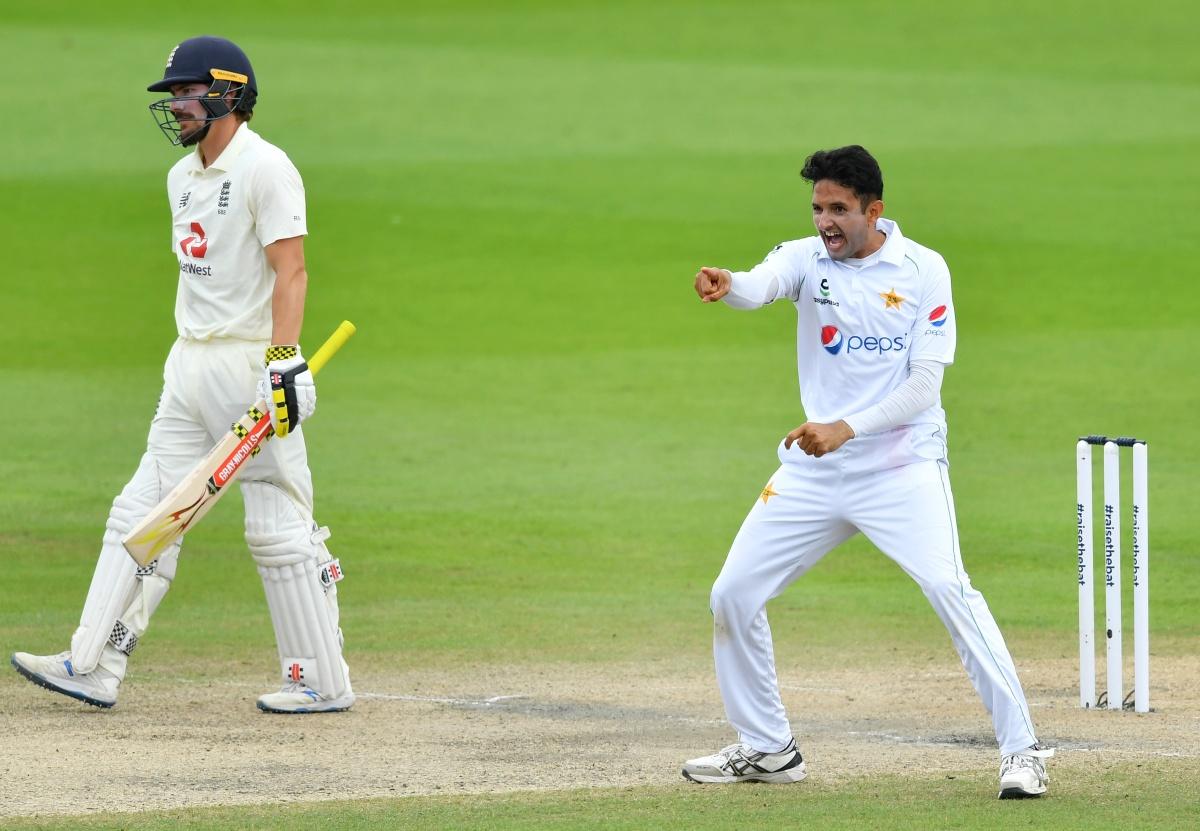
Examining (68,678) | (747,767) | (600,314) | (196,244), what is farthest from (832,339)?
(600,314)

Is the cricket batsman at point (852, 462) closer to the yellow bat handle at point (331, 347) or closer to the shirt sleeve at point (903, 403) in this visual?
the shirt sleeve at point (903, 403)

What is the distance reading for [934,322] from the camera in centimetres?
645

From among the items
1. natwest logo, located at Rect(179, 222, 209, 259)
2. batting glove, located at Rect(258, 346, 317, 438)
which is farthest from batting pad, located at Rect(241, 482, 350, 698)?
natwest logo, located at Rect(179, 222, 209, 259)

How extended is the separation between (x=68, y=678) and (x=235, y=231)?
1.68 metres

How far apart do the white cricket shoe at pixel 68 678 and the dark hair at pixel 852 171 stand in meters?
3.14

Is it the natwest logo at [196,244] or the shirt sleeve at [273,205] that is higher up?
the shirt sleeve at [273,205]

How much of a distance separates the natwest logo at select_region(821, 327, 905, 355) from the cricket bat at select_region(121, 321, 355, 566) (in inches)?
80.5

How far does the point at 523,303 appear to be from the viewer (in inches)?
834

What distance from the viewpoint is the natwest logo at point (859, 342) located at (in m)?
6.45

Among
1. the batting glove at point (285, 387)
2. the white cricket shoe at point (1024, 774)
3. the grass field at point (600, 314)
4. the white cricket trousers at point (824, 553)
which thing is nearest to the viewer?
the white cricket shoe at point (1024, 774)

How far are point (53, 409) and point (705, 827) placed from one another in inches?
445

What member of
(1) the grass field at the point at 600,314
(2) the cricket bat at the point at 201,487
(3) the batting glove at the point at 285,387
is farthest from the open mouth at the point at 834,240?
(2) the cricket bat at the point at 201,487

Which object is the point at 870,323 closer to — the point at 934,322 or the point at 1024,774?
the point at 934,322

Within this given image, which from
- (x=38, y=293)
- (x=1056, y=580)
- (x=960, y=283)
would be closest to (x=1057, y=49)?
(x=960, y=283)
